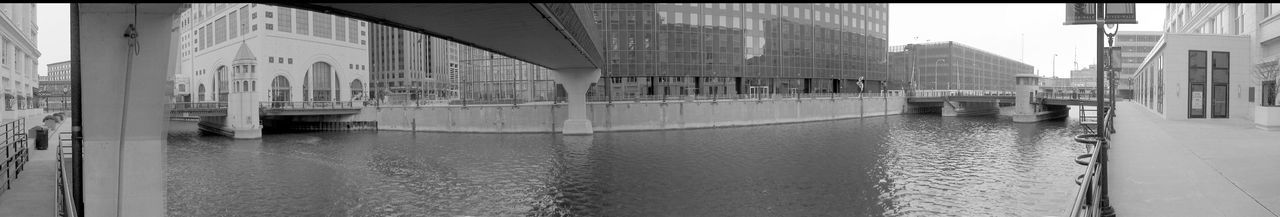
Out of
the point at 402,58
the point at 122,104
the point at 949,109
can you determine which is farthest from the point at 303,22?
the point at 122,104

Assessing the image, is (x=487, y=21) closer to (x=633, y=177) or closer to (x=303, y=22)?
(x=633, y=177)

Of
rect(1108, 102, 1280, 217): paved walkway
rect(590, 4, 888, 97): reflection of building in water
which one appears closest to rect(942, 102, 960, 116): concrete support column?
rect(590, 4, 888, 97): reflection of building in water

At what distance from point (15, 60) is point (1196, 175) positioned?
5888 cm

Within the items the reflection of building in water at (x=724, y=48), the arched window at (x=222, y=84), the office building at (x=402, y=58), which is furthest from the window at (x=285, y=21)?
the office building at (x=402, y=58)

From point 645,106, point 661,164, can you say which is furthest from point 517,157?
point 645,106

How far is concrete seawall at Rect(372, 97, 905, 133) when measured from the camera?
196 ft

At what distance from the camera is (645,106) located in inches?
2437

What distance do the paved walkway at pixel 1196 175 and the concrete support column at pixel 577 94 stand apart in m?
35.8

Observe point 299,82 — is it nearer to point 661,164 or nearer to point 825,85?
point 825,85

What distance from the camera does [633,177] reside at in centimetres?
2947

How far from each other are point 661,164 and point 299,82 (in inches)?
3263

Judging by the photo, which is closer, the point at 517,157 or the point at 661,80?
the point at 517,157

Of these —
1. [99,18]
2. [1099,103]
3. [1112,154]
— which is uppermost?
[99,18]

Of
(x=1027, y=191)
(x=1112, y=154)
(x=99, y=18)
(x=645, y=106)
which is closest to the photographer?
(x=99, y=18)
